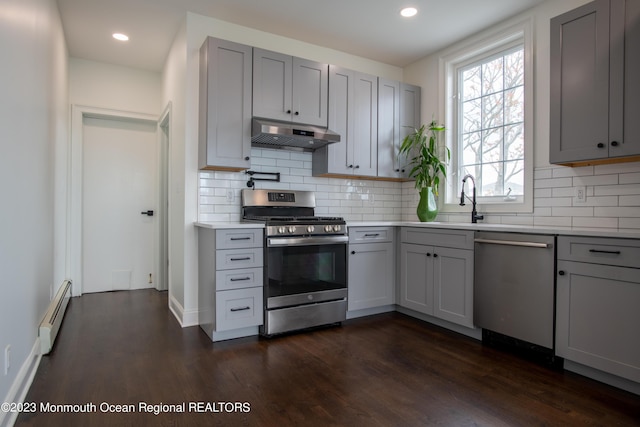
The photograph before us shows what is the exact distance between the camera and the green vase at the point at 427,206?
12.1 feet

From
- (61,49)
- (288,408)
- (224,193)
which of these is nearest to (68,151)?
(61,49)

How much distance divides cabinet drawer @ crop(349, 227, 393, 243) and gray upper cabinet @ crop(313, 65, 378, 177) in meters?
0.64

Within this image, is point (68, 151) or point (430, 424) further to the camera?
point (68, 151)

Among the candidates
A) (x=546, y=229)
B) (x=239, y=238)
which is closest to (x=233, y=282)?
(x=239, y=238)

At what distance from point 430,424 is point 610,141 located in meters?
2.03

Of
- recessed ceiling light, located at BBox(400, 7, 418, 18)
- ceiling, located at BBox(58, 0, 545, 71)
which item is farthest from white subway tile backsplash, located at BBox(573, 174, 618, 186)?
recessed ceiling light, located at BBox(400, 7, 418, 18)

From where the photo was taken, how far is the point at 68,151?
4207 millimetres

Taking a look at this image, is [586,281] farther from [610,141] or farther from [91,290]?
→ [91,290]

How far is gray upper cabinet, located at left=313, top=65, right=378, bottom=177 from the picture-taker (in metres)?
3.65

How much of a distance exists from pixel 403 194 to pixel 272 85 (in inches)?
80.0

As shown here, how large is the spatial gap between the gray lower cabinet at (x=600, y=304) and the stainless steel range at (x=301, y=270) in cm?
162

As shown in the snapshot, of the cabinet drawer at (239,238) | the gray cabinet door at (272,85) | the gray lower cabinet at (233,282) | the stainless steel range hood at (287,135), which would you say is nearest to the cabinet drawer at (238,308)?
the gray lower cabinet at (233,282)

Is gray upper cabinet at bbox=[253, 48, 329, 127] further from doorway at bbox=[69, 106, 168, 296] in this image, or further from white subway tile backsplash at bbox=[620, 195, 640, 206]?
white subway tile backsplash at bbox=[620, 195, 640, 206]

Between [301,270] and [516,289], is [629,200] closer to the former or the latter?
[516,289]
